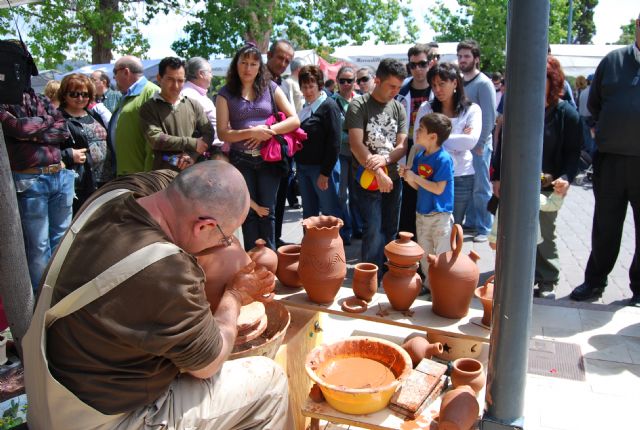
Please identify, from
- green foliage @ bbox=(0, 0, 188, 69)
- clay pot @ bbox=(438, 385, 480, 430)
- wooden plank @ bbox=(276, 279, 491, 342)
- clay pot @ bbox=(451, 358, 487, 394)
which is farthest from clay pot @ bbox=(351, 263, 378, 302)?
green foliage @ bbox=(0, 0, 188, 69)

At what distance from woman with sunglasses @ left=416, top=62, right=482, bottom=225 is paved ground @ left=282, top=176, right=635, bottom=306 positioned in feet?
3.00

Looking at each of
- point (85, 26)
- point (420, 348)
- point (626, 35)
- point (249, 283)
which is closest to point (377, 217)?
point (420, 348)

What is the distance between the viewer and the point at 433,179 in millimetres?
3830

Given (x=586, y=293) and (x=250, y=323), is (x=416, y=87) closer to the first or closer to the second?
(x=586, y=293)

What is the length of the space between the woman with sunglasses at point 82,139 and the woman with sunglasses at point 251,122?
1.52m

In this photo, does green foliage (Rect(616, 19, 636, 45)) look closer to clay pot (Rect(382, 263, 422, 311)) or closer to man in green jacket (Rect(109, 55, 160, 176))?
man in green jacket (Rect(109, 55, 160, 176))

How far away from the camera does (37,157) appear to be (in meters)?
3.89

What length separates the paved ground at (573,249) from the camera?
14.9 ft

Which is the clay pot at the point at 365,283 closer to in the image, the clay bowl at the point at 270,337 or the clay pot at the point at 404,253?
the clay pot at the point at 404,253

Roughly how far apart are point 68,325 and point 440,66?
3.42 m

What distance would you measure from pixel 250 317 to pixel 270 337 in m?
0.24

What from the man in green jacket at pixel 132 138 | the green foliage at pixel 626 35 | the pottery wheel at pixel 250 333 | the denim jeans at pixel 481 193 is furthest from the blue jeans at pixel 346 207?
the green foliage at pixel 626 35

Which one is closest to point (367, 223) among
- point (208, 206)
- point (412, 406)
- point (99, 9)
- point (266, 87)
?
point (266, 87)

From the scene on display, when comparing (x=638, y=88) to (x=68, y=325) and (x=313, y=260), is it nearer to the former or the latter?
(x=313, y=260)
